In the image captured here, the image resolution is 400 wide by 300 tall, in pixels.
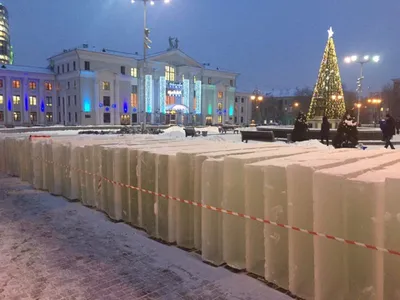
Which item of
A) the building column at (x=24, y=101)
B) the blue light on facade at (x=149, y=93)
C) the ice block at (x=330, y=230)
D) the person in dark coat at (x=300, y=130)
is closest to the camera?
the ice block at (x=330, y=230)

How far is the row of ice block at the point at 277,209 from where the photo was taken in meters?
3.64

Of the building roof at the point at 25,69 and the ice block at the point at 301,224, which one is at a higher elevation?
the building roof at the point at 25,69

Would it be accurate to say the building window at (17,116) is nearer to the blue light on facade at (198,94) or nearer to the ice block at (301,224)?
the blue light on facade at (198,94)

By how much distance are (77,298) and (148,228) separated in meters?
2.36

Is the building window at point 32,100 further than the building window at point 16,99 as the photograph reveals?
Yes

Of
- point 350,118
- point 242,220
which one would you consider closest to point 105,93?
point 350,118

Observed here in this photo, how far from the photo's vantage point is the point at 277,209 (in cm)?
447

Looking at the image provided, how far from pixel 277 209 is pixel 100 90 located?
210ft

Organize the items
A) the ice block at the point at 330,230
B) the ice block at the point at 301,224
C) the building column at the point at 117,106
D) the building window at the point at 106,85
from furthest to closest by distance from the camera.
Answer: the building column at the point at 117,106 → the building window at the point at 106,85 → the ice block at the point at 301,224 → the ice block at the point at 330,230

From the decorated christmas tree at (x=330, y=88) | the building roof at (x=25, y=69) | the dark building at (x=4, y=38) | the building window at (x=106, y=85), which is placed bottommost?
the decorated christmas tree at (x=330, y=88)

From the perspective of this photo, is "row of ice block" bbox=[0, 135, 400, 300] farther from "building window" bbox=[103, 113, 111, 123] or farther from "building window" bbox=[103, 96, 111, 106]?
"building window" bbox=[103, 96, 111, 106]

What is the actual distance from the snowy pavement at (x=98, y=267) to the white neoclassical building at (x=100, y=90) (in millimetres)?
55831

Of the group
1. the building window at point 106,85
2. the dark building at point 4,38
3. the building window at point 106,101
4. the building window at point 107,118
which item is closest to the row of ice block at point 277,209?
the building window at point 107,118

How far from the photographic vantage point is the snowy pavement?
4488mm
